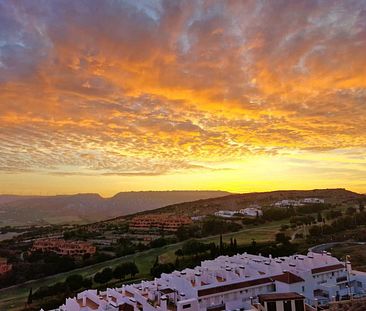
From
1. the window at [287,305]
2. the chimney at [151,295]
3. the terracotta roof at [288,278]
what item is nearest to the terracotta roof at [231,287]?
the terracotta roof at [288,278]

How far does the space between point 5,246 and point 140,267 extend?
116 feet

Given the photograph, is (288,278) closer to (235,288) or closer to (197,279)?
(235,288)

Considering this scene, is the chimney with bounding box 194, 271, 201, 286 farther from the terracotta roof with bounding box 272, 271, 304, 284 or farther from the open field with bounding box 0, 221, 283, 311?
the open field with bounding box 0, 221, 283, 311

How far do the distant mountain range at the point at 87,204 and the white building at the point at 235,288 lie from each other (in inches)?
4973

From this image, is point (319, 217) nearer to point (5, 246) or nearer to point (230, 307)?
point (230, 307)

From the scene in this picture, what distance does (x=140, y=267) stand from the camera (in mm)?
49094

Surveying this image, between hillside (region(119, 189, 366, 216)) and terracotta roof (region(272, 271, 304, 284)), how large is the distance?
73.1 m

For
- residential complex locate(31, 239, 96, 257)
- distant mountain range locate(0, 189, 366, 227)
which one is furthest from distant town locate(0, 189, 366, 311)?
distant mountain range locate(0, 189, 366, 227)

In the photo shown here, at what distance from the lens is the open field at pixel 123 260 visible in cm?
4245

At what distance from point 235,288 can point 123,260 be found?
3014 cm

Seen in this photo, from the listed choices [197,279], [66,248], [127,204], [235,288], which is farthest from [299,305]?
[127,204]

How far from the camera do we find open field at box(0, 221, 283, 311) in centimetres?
4245

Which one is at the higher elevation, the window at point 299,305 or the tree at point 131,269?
the window at point 299,305

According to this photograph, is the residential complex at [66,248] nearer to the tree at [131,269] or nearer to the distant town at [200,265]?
the distant town at [200,265]
